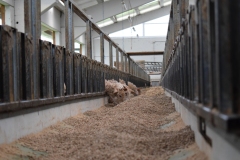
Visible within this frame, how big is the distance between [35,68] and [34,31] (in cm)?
57

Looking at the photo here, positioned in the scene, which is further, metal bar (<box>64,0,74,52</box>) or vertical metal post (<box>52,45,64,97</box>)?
metal bar (<box>64,0,74,52</box>)

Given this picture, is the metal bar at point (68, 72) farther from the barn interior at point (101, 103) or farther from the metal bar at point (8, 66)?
the metal bar at point (8, 66)

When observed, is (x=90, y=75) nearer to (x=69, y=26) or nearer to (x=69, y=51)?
(x=69, y=26)

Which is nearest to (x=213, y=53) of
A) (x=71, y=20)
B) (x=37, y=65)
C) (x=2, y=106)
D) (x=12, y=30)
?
(x=2, y=106)

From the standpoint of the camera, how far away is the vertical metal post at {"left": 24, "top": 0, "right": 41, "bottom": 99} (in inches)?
200

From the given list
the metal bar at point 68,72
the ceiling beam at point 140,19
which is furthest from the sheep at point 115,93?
the ceiling beam at point 140,19

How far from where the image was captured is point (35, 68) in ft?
17.0

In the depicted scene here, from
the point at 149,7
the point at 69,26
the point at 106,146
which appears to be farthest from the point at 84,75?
the point at 149,7

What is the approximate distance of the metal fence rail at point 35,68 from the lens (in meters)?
4.12

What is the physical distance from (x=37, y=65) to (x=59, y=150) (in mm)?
1647

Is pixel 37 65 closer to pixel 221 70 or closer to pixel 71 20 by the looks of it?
pixel 71 20

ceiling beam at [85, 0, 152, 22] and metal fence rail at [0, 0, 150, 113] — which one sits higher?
ceiling beam at [85, 0, 152, 22]

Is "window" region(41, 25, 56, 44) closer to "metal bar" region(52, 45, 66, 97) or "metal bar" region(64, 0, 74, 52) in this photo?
"metal bar" region(64, 0, 74, 52)

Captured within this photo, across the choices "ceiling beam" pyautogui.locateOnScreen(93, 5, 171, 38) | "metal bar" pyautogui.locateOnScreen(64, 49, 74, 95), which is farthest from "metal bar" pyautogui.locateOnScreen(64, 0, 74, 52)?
"ceiling beam" pyautogui.locateOnScreen(93, 5, 171, 38)
